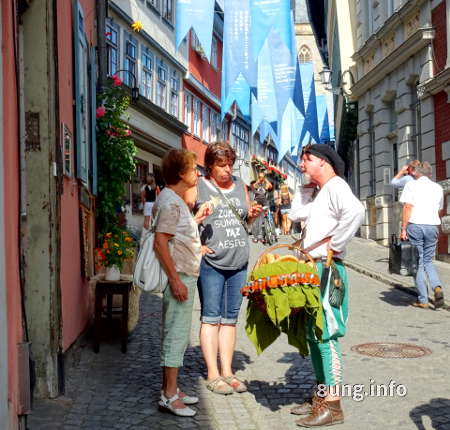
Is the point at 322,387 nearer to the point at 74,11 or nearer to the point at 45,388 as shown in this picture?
the point at 45,388

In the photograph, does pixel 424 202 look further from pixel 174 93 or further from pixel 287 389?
pixel 174 93

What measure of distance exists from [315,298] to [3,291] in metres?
1.76

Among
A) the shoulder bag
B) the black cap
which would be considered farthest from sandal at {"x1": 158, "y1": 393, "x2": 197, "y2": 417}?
the black cap

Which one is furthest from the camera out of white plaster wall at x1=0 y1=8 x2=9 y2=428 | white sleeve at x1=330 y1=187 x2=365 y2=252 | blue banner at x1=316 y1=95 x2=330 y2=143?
blue banner at x1=316 y1=95 x2=330 y2=143

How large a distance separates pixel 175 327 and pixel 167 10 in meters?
19.3

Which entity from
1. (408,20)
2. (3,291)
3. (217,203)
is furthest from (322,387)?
(408,20)

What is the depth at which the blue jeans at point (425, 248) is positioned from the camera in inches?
354

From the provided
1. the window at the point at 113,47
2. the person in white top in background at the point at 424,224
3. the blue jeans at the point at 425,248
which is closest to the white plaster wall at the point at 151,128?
the window at the point at 113,47

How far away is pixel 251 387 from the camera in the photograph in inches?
209

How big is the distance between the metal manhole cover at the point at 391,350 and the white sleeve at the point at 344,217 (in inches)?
93.4

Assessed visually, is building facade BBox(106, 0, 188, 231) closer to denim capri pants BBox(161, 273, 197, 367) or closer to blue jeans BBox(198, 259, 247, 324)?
blue jeans BBox(198, 259, 247, 324)

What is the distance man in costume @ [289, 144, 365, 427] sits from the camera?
14.0 ft

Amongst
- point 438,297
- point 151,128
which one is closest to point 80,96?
point 438,297

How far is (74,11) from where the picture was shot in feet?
20.4
